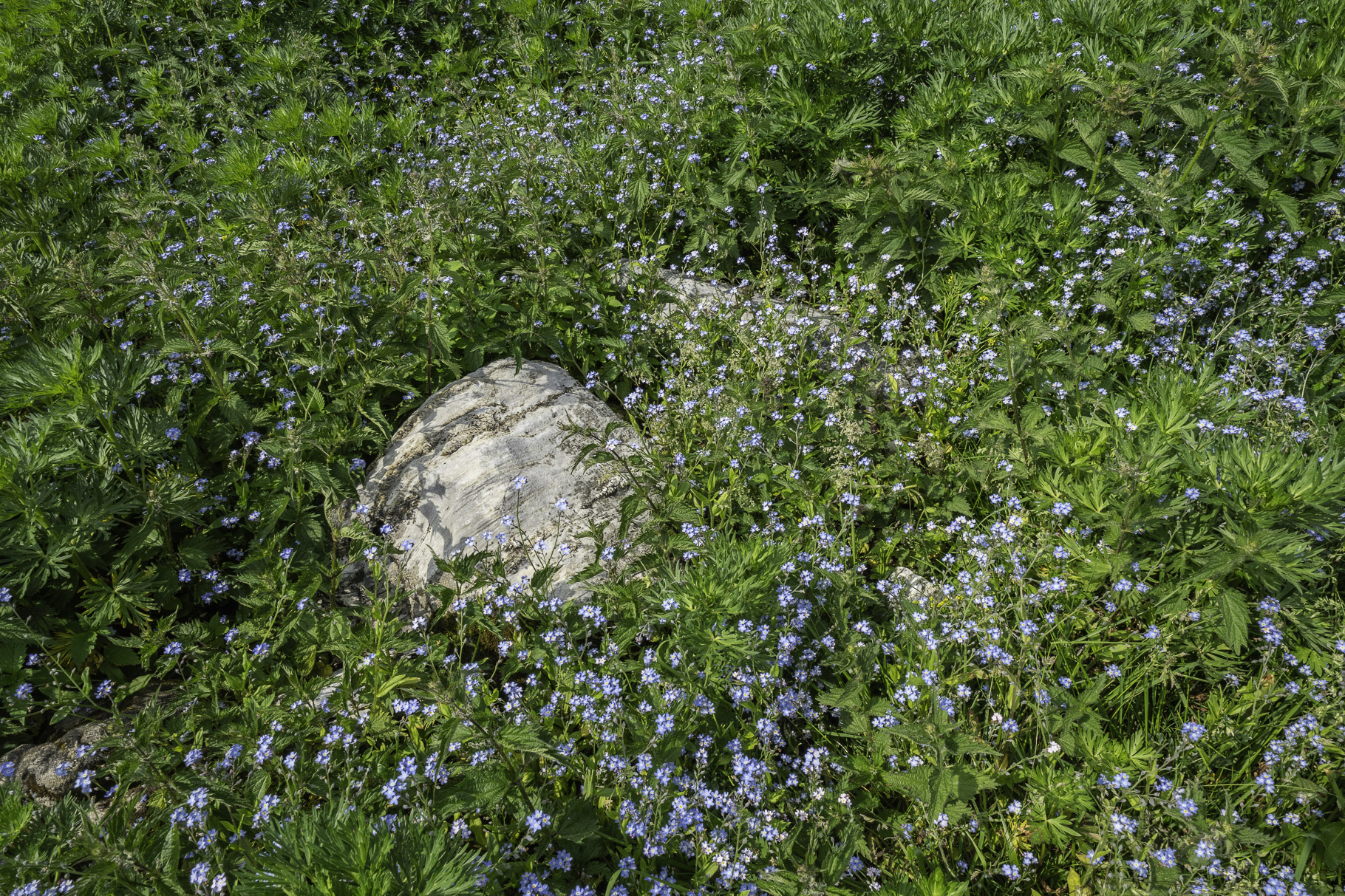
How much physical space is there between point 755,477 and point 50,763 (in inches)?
135

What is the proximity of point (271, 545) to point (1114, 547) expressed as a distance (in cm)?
396

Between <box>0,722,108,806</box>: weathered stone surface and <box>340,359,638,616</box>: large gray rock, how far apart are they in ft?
3.97

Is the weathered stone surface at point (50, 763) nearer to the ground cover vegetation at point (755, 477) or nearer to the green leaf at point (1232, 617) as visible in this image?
the ground cover vegetation at point (755, 477)

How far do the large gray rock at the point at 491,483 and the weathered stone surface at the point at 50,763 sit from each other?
121 cm

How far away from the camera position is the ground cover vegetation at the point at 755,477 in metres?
2.74

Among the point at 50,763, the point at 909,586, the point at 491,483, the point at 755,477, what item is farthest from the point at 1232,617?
the point at 50,763

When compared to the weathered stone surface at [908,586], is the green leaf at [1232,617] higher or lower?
higher

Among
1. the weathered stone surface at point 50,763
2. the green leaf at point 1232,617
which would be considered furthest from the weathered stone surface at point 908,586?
the weathered stone surface at point 50,763

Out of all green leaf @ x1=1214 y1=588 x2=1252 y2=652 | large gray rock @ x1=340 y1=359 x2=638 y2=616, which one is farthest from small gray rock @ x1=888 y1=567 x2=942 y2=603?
large gray rock @ x1=340 y1=359 x2=638 y2=616

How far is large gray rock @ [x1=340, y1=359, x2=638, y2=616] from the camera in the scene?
395 cm

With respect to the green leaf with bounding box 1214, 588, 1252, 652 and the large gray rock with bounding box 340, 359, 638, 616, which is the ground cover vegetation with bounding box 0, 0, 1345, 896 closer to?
the green leaf with bounding box 1214, 588, 1252, 652

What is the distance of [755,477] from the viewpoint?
385 centimetres

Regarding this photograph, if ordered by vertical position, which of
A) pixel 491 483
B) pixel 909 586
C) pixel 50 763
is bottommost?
pixel 50 763

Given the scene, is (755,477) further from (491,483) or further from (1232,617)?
(1232,617)
